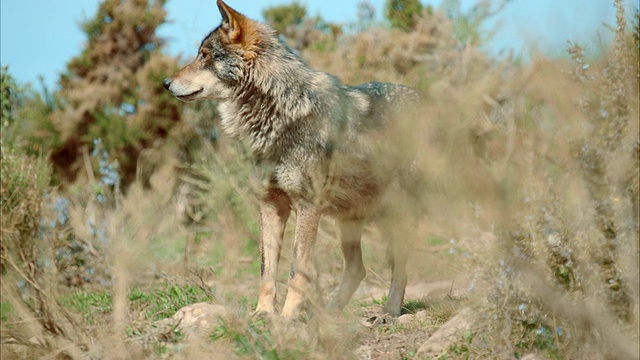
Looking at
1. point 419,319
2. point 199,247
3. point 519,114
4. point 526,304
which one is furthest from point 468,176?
point 199,247

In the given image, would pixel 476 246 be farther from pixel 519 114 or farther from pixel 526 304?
pixel 519 114

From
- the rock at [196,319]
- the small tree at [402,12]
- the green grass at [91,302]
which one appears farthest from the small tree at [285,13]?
the rock at [196,319]

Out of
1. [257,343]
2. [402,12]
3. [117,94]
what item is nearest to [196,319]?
[257,343]

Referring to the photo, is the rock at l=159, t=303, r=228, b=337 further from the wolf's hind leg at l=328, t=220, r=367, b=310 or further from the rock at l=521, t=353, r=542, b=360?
the rock at l=521, t=353, r=542, b=360

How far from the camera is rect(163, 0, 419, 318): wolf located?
560cm

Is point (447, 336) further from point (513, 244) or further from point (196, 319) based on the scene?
point (196, 319)

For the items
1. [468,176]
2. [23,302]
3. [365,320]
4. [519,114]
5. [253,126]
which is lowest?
[23,302]

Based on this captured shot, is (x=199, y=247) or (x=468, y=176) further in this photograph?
(x=199, y=247)

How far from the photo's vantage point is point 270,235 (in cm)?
575

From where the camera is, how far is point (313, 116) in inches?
228

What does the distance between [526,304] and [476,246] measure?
0.43 m

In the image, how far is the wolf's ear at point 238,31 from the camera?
5891mm

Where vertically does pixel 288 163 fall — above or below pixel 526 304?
above

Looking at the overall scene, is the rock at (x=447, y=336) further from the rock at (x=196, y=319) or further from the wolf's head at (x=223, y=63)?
the wolf's head at (x=223, y=63)
